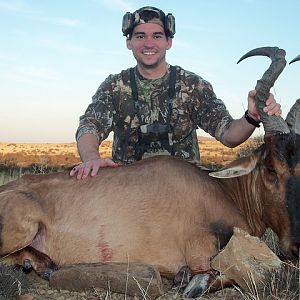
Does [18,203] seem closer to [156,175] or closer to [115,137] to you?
[156,175]

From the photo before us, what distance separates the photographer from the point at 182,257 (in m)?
5.19

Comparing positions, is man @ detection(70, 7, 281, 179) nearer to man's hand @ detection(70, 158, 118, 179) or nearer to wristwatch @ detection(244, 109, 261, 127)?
wristwatch @ detection(244, 109, 261, 127)

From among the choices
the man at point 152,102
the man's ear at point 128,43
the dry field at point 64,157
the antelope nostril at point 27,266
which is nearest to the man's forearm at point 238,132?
the man at point 152,102

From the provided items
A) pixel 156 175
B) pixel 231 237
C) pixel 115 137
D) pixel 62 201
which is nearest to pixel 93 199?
pixel 62 201

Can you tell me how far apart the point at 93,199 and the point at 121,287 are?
3.48 feet

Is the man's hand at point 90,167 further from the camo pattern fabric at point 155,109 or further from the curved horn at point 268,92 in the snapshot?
the camo pattern fabric at point 155,109

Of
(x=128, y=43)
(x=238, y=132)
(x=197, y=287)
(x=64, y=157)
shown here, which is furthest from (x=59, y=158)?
(x=197, y=287)

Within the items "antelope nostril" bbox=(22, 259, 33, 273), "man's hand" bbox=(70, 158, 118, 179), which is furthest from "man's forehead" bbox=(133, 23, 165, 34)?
"antelope nostril" bbox=(22, 259, 33, 273)

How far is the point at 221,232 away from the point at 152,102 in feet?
10.5

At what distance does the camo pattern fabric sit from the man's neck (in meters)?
0.06

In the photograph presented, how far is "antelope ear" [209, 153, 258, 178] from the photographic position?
5387 mm

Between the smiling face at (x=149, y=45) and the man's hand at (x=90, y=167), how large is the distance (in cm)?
241

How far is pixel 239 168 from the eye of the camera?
17.9 feet

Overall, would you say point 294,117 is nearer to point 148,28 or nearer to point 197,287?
point 197,287
